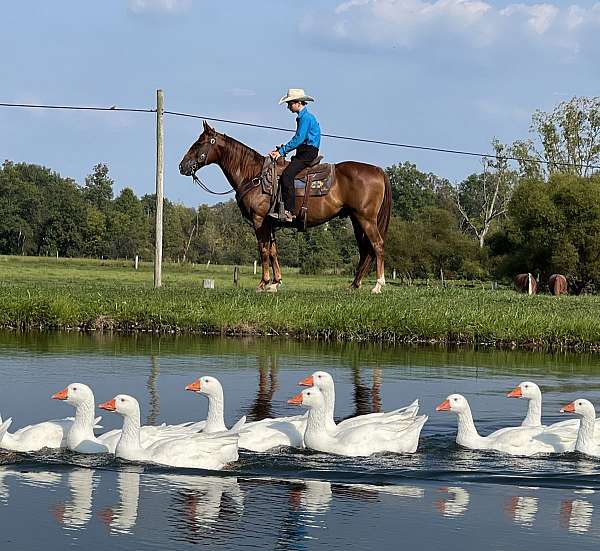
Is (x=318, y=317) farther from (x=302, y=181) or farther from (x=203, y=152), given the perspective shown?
(x=203, y=152)

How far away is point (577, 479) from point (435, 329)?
520 inches

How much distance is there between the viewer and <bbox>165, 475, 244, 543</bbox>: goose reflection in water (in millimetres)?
9562

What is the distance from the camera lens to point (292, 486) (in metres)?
11.2

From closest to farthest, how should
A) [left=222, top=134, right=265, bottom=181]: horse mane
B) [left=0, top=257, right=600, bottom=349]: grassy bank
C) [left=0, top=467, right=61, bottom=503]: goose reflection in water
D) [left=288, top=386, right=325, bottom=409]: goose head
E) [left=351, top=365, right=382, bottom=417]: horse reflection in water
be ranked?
[left=0, top=467, right=61, bottom=503]: goose reflection in water → [left=288, top=386, right=325, bottom=409]: goose head → [left=351, top=365, right=382, bottom=417]: horse reflection in water → [left=0, top=257, right=600, bottom=349]: grassy bank → [left=222, top=134, right=265, bottom=181]: horse mane

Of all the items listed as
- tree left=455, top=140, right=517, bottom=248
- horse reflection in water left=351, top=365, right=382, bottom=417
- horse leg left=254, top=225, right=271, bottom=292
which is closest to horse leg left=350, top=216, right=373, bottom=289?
horse leg left=254, top=225, right=271, bottom=292

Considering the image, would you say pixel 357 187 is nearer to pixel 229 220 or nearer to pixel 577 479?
pixel 577 479

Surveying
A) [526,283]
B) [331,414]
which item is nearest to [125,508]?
[331,414]

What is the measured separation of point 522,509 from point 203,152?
780 inches

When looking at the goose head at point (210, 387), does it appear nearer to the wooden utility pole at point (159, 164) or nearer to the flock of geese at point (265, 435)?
the flock of geese at point (265, 435)

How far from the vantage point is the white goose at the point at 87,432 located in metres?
12.4

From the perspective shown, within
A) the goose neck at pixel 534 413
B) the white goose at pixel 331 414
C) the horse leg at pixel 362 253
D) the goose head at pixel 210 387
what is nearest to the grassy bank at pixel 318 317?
the horse leg at pixel 362 253

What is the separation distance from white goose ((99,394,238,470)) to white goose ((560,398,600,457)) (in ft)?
11.6

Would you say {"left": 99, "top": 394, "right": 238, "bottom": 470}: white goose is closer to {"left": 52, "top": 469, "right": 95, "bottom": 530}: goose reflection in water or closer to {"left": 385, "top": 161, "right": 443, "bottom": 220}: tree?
{"left": 52, "top": 469, "right": 95, "bottom": 530}: goose reflection in water

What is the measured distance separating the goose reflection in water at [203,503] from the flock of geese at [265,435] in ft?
1.41
